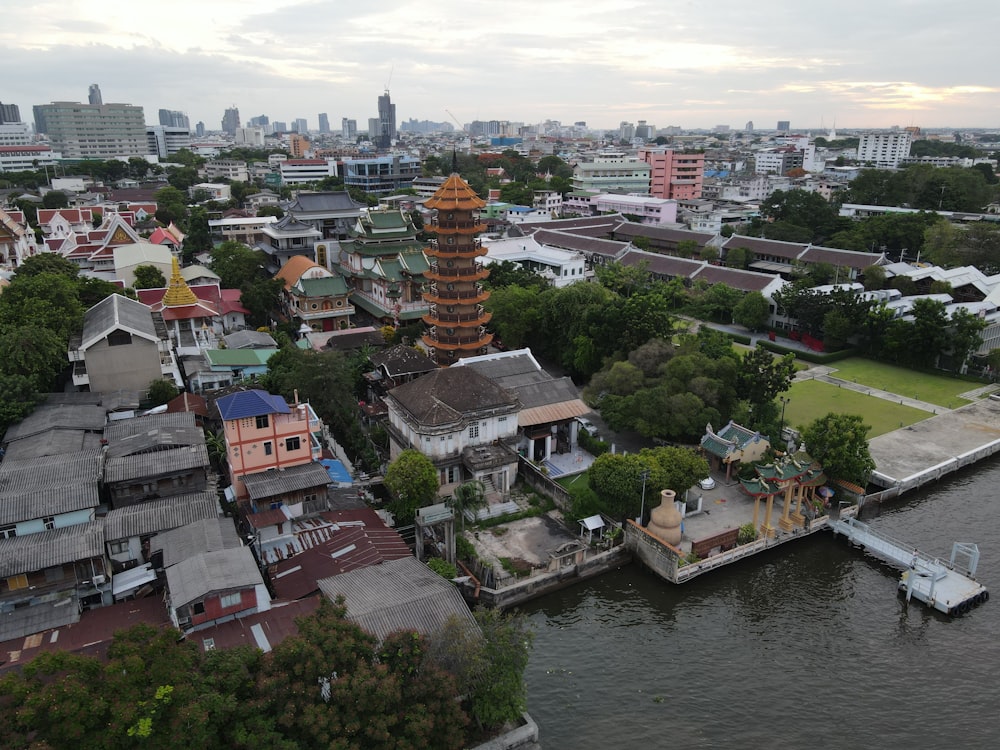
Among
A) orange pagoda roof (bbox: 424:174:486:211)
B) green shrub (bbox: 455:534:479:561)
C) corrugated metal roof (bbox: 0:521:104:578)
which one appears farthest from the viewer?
orange pagoda roof (bbox: 424:174:486:211)

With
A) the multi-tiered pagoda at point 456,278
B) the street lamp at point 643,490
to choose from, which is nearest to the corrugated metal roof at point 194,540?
the street lamp at point 643,490

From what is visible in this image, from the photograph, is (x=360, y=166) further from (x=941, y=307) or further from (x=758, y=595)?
(x=758, y=595)

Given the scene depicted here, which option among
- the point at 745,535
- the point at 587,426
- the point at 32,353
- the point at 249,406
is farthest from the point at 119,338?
the point at 745,535

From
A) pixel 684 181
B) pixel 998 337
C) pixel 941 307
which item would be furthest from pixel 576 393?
pixel 684 181

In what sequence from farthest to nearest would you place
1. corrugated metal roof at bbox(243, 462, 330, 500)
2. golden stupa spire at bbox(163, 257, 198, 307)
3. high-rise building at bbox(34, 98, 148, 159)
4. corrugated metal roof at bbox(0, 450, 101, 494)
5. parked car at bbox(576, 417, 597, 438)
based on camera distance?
high-rise building at bbox(34, 98, 148, 159)
golden stupa spire at bbox(163, 257, 198, 307)
parked car at bbox(576, 417, 597, 438)
corrugated metal roof at bbox(243, 462, 330, 500)
corrugated metal roof at bbox(0, 450, 101, 494)

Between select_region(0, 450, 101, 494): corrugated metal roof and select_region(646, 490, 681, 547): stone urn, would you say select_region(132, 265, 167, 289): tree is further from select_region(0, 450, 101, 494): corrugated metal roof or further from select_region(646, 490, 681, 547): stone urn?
select_region(646, 490, 681, 547): stone urn

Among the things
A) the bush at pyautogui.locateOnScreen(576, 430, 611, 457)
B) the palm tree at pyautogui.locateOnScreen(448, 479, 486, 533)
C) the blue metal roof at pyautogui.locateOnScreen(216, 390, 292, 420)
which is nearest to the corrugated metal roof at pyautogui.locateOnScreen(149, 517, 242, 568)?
the blue metal roof at pyautogui.locateOnScreen(216, 390, 292, 420)

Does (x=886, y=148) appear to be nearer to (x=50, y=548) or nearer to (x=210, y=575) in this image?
(x=210, y=575)
